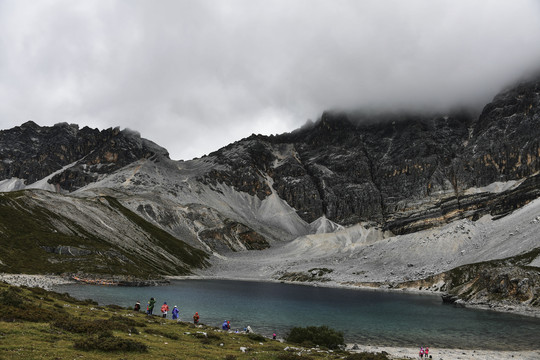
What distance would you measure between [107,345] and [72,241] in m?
127

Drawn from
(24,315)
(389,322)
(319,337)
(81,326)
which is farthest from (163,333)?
(389,322)

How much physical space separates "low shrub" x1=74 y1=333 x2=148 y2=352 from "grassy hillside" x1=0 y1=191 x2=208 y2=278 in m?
83.5

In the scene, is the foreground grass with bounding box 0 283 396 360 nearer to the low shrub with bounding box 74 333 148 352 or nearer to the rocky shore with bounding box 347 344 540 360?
the low shrub with bounding box 74 333 148 352

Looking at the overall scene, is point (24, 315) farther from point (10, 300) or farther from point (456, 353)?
point (456, 353)

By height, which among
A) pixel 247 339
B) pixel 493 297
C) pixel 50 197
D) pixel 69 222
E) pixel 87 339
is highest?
pixel 50 197

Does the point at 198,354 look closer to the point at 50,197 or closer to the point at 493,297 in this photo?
the point at 493,297

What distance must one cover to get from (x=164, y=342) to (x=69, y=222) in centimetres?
15014

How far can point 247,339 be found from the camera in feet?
115

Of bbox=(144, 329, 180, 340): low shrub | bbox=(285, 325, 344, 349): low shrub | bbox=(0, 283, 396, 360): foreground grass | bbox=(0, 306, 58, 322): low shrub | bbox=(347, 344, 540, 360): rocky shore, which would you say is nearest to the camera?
bbox=(0, 283, 396, 360): foreground grass

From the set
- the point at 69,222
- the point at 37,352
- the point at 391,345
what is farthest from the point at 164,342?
the point at 69,222

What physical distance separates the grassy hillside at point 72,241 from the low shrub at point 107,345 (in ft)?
274

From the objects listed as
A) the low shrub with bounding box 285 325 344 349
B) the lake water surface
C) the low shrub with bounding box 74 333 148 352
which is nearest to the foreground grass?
the low shrub with bounding box 74 333 148 352

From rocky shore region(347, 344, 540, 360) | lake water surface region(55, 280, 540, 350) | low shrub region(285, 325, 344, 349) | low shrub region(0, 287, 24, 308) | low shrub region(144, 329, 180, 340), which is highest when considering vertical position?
low shrub region(0, 287, 24, 308)

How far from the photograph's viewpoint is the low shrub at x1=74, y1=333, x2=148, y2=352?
19.3 meters
